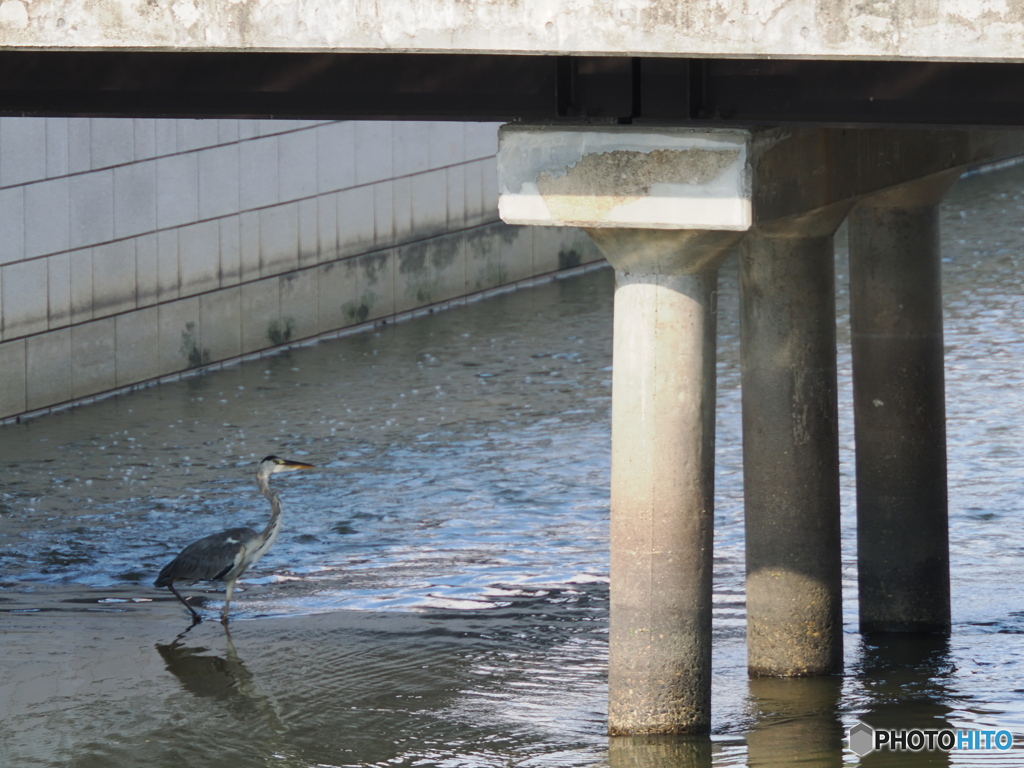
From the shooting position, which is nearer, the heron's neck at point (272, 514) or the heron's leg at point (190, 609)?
the heron's leg at point (190, 609)

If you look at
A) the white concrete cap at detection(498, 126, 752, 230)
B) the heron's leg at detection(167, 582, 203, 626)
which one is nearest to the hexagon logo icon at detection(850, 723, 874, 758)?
the white concrete cap at detection(498, 126, 752, 230)

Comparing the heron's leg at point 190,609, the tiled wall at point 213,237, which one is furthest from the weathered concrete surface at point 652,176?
the tiled wall at point 213,237

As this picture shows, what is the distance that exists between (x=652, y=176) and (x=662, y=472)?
1.43m

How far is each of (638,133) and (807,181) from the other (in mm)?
1156

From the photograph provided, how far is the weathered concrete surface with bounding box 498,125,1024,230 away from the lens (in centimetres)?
820

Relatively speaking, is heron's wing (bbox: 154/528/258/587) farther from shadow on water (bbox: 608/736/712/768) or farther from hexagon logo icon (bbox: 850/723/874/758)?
hexagon logo icon (bbox: 850/723/874/758)

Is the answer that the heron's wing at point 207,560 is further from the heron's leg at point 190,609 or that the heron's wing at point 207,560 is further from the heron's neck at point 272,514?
the heron's neck at point 272,514

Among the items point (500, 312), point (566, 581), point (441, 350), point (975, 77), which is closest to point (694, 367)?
point (975, 77)

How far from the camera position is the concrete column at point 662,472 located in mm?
8555

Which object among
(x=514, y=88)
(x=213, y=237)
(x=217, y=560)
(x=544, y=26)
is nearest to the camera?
(x=544, y=26)

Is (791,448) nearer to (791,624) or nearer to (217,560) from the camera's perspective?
(791,624)

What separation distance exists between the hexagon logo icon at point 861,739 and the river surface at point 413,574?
83mm

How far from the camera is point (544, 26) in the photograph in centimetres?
744

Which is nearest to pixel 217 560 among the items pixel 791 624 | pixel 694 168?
pixel 791 624
